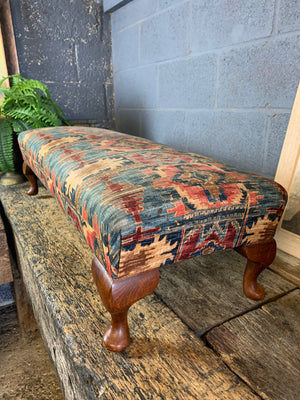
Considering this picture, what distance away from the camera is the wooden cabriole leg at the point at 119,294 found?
0.51 meters

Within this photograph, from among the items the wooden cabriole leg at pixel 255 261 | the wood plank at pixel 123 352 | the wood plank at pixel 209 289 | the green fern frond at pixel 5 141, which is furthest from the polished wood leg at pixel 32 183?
the wooden cabriole leg at pixel 255 261

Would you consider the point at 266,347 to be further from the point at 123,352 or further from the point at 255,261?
the point at 123,352

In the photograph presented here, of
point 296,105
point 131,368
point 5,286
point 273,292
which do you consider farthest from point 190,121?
point 5,286

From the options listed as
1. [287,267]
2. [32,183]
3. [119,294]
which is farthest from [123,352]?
[32,183]

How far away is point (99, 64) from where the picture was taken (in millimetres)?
2139

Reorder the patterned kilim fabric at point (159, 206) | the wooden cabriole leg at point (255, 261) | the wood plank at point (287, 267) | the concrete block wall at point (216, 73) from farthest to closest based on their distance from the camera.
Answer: the concrete block wall at point (216, 73), the wood plank at point (287, 267), the wooden cabriole leg at point (255, 261), the patterned kilim fabric at point (159, 206)

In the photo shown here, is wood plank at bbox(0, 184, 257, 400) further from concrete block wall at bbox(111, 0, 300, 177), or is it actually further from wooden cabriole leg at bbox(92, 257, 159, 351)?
concrete block wall at bbox(111, 0, 300, 177)

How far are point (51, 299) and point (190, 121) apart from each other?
114 cm

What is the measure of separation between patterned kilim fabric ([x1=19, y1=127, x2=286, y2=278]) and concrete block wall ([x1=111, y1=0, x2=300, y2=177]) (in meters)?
0.51

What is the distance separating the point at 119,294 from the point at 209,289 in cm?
38

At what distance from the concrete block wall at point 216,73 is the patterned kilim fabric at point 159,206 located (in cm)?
51

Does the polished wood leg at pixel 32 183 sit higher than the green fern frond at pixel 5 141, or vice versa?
the green fern frond at pixel 5 141

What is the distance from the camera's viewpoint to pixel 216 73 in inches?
49.5

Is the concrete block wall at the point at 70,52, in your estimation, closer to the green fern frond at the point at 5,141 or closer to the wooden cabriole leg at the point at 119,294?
the green fern frond at the point at 5,141
